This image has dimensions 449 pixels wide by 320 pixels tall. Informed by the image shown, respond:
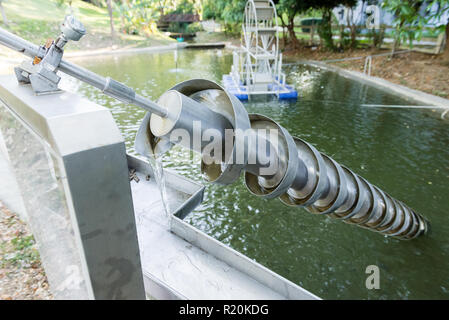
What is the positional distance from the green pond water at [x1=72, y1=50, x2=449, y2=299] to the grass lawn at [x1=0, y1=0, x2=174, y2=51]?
2311 cm

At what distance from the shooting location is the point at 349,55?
23.8m

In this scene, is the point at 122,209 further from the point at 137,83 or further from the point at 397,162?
the point at 137,83

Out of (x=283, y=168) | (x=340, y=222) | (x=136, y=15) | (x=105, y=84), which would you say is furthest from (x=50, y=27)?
(x=283, y=168)

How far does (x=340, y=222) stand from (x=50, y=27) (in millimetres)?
38305

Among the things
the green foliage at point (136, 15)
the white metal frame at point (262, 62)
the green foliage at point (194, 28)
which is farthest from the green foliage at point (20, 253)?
the green foliage at point (194, 28)

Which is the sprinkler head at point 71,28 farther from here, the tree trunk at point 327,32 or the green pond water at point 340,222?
the tree trunk at point 327,32

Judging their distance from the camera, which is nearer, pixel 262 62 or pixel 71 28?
pixel 71 28

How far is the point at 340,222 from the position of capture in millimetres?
6676

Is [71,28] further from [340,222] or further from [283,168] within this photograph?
[340,222]

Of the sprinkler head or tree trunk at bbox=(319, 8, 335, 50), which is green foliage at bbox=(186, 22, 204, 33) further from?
the sprinkler head

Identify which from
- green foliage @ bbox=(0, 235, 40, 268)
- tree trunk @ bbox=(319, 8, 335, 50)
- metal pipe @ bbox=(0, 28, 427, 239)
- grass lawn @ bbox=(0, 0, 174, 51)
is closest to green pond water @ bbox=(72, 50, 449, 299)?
metal pipe @ bbox=(0, 28, 427, 239)

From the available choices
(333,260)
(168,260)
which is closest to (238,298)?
(168,260)
